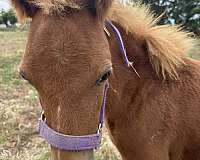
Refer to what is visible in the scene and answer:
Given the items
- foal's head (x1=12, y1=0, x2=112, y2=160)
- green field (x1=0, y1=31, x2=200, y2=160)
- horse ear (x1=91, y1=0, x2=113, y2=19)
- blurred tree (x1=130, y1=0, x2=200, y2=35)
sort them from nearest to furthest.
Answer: foal's head (x1=12, y1=0, x2=112, y2=160), horse ear (x1=91, y1=0, x2=113, y2=19), green field (x1=0, y1=31, x2=200, y2=160), blurred tree (x1=130, y1=0, x2=200, y2=35)

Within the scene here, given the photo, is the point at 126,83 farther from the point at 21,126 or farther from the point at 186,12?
the point at 186,12

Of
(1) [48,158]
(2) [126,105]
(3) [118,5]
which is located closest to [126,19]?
(3) [118,5]

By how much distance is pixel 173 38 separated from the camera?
124 inches

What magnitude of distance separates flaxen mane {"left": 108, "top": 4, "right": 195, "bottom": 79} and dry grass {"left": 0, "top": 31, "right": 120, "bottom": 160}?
123cm

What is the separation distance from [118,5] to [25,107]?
13.0ft

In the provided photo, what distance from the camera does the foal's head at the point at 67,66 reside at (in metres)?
2.23

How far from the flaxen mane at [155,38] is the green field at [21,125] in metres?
0.54

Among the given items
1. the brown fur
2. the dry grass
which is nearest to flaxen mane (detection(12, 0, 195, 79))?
the brown fur

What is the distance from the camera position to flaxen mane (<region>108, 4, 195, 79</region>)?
298cm

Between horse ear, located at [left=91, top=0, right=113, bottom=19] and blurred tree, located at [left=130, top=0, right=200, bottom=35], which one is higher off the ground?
horse ear, located at [left=91, top=0, right=113, bottom=19]

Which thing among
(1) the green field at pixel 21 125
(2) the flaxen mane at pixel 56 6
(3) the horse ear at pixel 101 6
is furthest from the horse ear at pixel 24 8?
(1) the green field at pixel 21 125

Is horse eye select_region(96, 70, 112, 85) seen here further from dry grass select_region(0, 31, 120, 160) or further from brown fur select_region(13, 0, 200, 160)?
dry grass select_region(0, 31, 120, 160)

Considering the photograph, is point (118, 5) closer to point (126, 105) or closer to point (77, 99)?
point (126, 105)

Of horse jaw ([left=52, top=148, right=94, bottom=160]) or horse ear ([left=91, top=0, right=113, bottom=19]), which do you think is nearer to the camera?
horse jaw ([left=52, top=148, right=94, bottom=160])
